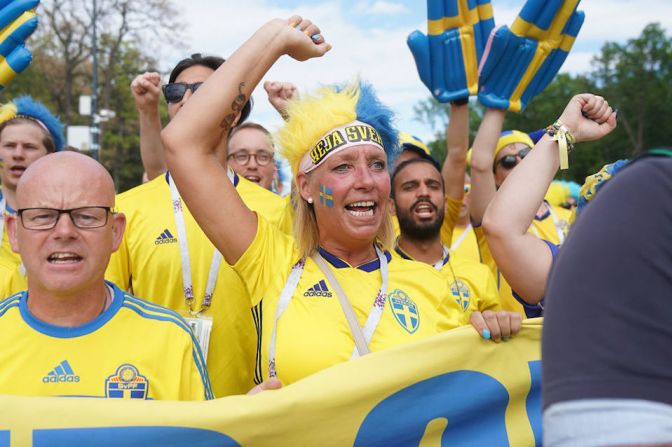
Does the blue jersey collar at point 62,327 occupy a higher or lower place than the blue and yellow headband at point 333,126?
lower

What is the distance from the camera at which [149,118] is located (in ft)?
12.8

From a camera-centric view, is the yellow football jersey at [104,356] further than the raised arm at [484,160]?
No

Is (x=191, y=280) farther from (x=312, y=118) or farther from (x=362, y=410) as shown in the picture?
(x=362, y=410)

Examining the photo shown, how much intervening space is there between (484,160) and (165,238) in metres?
2.10

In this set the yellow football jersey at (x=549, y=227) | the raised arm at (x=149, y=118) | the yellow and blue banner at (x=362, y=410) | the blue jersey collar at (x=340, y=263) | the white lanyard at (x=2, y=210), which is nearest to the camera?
the yellow and blue banner at (x=362, y=410)

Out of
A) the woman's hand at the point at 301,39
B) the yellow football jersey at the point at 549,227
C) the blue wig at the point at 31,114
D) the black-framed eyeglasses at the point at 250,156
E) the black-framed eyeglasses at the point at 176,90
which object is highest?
the woman's hand at the point at 301,39

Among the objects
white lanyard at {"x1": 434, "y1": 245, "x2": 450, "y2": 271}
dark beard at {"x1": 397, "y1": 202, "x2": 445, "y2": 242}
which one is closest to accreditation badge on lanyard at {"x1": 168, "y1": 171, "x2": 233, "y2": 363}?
white lanyard at {"x1": 434, "y1": 245, "x2": 450, "y2": 271}

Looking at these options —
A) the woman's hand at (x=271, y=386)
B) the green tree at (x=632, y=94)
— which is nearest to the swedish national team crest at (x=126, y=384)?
the woman's hand at (x=271, y=386)

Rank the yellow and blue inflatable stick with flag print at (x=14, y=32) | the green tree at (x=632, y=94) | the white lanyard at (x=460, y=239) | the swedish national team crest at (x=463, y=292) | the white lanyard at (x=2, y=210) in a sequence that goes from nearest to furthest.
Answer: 1. the swedish national team crest at (x=463, y=292)
2. the yellow and blue inflatable stick with flag print at (x=14, y=32)
3. the white lanyard at (x=2, y=210)
4. the white lanyard at (x=460, y=239)
5. the green tree at (x=632, y=94)

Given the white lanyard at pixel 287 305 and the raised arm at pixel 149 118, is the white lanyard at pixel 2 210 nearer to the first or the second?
the raised arm at pixel 149 118

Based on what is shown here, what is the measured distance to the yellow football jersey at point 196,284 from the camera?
125 inches

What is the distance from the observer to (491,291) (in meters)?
3.55

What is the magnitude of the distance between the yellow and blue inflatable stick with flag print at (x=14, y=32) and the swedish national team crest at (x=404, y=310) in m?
2.31

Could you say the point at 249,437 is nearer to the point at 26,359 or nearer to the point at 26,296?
the point at 26,359
